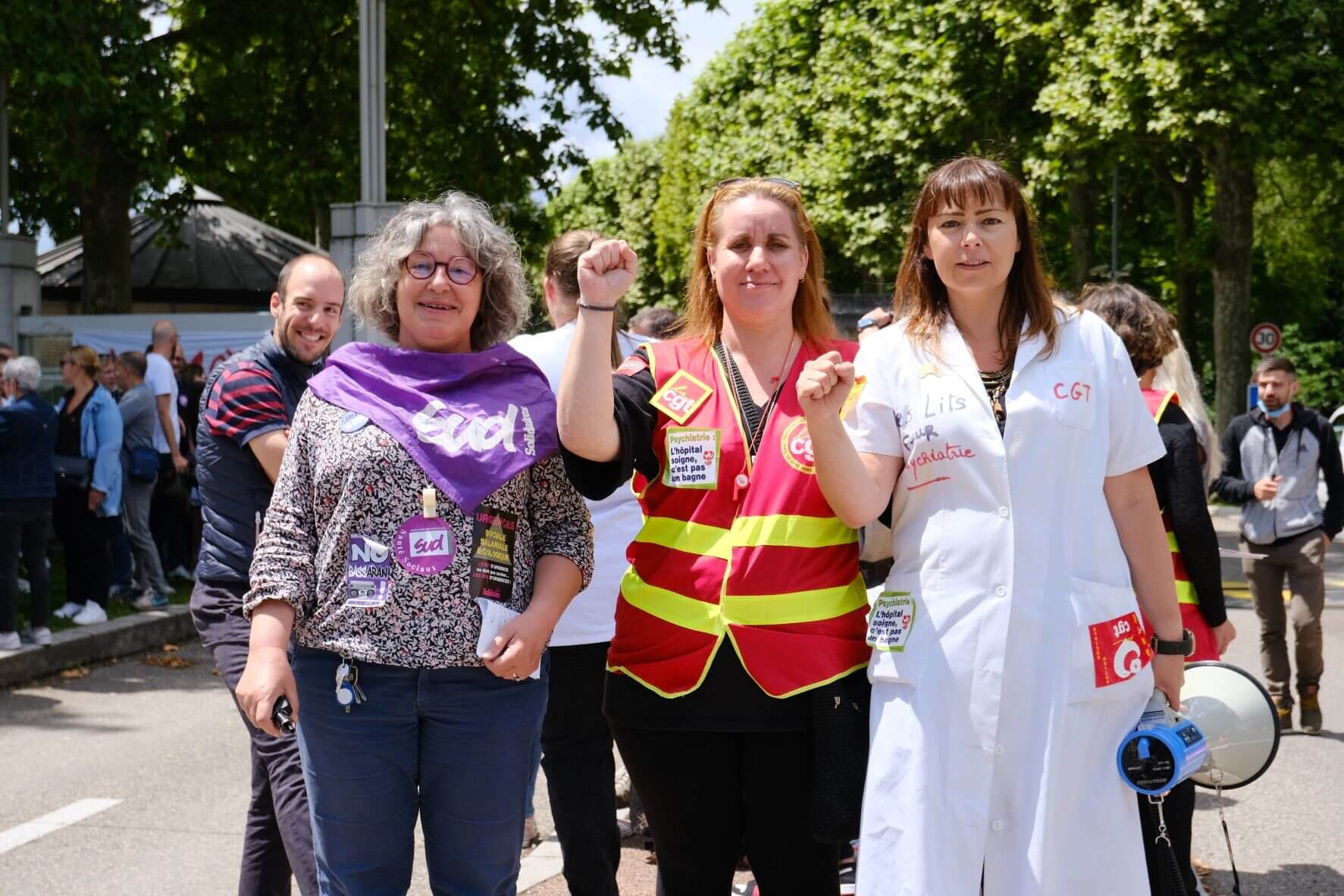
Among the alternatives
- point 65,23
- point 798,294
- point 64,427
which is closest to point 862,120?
point 65,23

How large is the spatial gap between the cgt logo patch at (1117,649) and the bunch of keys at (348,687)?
56.3 inches

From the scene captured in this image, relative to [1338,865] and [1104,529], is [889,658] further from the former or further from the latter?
[1338,865]

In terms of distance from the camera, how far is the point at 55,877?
542 cm

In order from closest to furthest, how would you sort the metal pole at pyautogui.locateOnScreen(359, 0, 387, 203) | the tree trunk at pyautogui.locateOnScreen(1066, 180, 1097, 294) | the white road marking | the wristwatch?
the wristwatch → the white road marking → the metal pole at pyautogui.locateOnScreen(359, 0, 387, 203) → the tree trunk at pyautogui.locateOnScreen(1066, 180, 1097, 294)

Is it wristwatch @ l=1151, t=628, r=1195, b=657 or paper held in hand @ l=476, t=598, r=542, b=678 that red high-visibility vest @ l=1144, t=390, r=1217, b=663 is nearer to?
wristwatch @ l=1151, t=628, r=1195, b=657

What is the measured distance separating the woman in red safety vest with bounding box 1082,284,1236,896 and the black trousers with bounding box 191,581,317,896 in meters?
2.43

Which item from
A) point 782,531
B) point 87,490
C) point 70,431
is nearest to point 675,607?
point 782,531

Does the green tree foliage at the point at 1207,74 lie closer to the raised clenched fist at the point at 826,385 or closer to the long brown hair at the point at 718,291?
the long brown hair at the point at 718,291

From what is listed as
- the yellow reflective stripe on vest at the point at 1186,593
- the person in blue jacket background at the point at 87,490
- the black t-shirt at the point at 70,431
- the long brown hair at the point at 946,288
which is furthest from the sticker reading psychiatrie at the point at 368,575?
the black t-shirt at the point at 70,431

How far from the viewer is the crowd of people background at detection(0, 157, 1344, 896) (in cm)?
289

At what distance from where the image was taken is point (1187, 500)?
4332mm

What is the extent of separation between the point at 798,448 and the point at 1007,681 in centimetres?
62

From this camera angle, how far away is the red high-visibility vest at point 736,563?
2.97 metres

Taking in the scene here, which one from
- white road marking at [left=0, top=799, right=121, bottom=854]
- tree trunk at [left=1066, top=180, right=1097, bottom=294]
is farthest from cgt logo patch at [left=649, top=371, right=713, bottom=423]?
tree trunk at [left=1066, top=180, right=1097, bottom=294]
